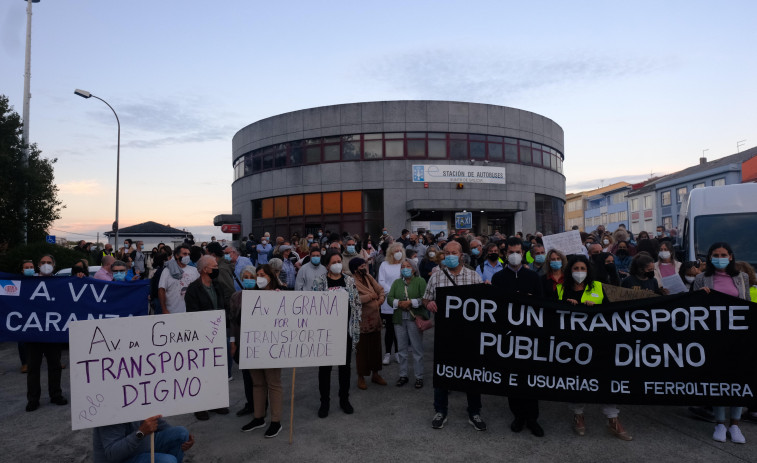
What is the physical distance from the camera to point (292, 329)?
5.18 m

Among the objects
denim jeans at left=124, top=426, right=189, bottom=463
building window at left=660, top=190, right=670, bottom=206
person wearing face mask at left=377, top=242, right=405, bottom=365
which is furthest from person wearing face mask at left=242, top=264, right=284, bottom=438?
building window at left=660, top=190, right=670, bottom=206

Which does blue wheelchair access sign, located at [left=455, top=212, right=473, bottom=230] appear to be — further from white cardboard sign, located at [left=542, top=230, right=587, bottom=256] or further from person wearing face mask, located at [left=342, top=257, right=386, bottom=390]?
person wearing face mask, located at [left=342, top=257, right=386, bottom=390]

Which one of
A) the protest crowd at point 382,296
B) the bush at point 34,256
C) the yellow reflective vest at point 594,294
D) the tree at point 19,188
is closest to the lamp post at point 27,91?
the tree at point 19,188

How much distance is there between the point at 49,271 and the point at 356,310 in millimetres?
5017

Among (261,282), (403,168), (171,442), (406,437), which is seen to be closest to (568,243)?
(406,437)

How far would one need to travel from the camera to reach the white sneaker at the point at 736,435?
4.78m

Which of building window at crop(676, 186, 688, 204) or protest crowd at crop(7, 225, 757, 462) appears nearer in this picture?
protest crowd at crop(7, 225, 757, 462)

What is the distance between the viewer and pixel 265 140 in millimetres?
31453

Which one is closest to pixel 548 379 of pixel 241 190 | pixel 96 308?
pixel 96 308

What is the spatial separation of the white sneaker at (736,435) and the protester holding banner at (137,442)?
5.21 meters

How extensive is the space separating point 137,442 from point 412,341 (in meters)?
3.96

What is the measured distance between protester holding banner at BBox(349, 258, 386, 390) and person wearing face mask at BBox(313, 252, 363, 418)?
1.11 ft

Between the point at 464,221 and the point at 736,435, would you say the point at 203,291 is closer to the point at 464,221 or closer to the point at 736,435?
the point at 736,435

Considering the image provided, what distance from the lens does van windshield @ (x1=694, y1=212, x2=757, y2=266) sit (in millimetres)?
8984
